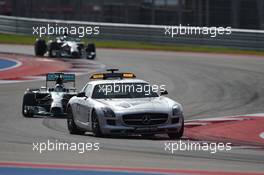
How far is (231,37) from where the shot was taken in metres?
38.9

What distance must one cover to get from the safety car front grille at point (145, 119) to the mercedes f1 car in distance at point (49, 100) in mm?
4463

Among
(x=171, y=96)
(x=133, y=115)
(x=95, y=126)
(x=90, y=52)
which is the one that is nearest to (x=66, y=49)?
(x=90, y=52)

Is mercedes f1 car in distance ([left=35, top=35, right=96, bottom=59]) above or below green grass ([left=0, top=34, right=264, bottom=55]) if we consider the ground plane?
above

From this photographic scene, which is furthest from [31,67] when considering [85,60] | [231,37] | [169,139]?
[169,139]

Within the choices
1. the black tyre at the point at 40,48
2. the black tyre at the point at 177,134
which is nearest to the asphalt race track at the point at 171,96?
the black tyre at the point at 177,134

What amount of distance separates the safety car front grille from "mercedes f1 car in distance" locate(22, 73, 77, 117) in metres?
4.46

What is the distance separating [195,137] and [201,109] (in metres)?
5.30

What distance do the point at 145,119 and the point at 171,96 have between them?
824 centimetres

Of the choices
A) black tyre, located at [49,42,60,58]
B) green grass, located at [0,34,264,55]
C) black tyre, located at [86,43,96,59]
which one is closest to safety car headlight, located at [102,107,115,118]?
black tyre, located at [86,43,96,59]

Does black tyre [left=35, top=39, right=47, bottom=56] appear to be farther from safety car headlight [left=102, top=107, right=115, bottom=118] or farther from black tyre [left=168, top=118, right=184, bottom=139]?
black tyre [left=168, top=118, right=184, bottom=139]

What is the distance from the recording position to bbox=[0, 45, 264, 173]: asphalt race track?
11867 millimetres

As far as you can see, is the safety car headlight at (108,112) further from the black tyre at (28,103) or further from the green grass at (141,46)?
the green grass at (141,46)

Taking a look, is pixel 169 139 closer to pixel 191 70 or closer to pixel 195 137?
pixel 195 137

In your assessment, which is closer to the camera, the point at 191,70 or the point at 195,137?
the point at 195,137
